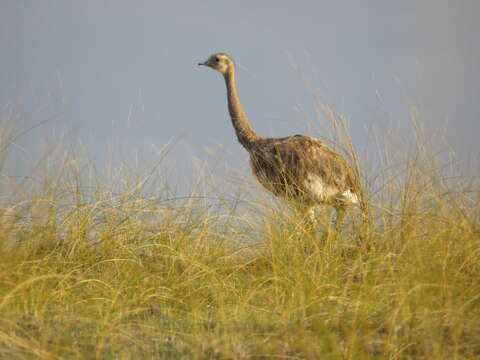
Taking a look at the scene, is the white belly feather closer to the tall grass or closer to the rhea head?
the tall grass

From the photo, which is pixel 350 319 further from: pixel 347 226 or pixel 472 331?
pixel 347 226

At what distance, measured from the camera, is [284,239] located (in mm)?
4465

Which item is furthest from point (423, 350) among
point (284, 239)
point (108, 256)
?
point (108, 256)

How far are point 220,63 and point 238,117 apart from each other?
1062mm

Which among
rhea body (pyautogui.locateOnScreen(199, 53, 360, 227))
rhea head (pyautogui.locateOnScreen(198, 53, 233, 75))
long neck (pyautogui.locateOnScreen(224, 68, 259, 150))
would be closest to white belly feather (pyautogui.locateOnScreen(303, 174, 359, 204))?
rhea body (pyautogui.locateOnScreen(199, 53, 360, 227))

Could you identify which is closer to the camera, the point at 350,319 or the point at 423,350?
the point at 423,350

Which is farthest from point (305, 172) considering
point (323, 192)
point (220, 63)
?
point (220, 63)

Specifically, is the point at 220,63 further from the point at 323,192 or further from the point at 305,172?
the point at 323,192

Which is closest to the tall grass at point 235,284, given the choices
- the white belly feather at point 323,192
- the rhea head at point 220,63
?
the white belly feather at point 323,192

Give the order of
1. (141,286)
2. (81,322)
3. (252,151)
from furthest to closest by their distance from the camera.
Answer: (252,151) → (141,286) → (81,322)

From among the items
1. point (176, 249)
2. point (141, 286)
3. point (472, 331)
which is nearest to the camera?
point (472, 331)

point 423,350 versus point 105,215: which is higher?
point 105,215

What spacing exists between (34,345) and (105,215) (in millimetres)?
2082

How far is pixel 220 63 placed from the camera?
7887 mm
